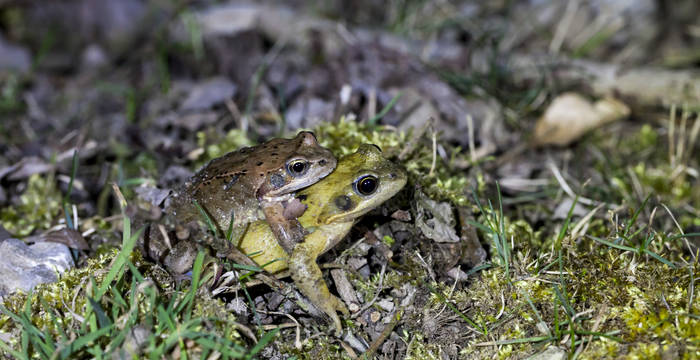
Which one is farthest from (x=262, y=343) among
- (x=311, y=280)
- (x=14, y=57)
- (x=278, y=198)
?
(x=14, y=57)

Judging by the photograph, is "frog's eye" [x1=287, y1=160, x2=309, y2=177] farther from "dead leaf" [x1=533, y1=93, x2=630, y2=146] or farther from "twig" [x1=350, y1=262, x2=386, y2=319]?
"dead leaf" [x1=533, y1=93, x2=630, y2=146]

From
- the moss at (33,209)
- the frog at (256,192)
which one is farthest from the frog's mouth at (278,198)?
the moss at (33,209)

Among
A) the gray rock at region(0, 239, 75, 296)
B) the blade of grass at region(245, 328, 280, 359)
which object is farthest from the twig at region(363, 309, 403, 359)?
the gray rock at region(0, 239, 75, 296)

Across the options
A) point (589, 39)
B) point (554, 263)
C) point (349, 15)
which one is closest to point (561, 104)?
point (589, 39)

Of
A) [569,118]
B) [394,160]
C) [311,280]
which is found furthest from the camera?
[569,118]

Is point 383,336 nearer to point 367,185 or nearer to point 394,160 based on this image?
point 367,185

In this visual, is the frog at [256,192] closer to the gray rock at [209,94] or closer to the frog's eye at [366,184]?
the frog's eye at [366,184]
